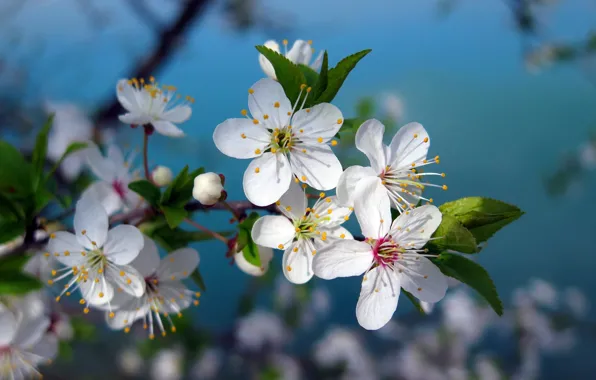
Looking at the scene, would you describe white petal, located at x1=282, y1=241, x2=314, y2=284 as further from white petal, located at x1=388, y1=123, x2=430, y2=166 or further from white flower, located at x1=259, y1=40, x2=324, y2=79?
white flower, located at x1=259, y1=40, x2=324, y2=79

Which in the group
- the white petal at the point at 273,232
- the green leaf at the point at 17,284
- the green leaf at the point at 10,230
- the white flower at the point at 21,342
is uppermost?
the white petal at the point at 273,232

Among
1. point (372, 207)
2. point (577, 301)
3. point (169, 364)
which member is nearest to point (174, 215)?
point (372, 207)

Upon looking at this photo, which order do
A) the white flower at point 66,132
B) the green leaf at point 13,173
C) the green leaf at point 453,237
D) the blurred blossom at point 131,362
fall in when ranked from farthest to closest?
the blurred blossom at point 131,362
the white flower at point 66,132
the green leaf at point 13,173
the green leaf at point 453,237

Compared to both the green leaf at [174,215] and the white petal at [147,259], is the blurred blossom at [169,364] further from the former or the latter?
the green leaf at [174,215]

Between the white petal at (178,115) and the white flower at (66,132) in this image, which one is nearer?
the white petal at (178,115)

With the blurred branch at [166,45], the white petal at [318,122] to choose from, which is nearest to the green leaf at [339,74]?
the white petal at [318,122]

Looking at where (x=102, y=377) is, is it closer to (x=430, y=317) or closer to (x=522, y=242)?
(x=430, y=317)

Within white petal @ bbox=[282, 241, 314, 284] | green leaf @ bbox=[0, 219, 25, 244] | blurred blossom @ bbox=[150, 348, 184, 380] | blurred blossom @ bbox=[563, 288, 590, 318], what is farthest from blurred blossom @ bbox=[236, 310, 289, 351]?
white petal @ bbox=[282, 241, 314, 284]

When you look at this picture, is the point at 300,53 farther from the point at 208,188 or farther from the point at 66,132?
the point at 66,132
